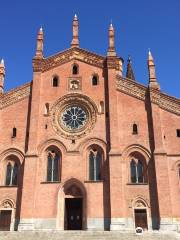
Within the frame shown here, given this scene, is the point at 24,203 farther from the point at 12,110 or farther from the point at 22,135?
the point at 12,110

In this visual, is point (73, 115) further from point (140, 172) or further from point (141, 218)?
point (141, 218)

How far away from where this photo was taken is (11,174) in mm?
30328

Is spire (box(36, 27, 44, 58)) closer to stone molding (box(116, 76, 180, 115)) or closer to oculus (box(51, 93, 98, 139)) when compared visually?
oculus (box(51, 93, 98, 139))

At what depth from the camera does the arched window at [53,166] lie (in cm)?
2958

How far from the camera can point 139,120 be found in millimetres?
30219

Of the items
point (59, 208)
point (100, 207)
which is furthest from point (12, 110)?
point (100, 207)

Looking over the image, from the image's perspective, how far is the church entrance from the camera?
93.9 feet

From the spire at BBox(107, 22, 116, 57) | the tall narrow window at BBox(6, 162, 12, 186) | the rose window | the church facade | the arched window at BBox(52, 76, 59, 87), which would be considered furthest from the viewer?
the arched window at BBox(52, 76, 59, 87)

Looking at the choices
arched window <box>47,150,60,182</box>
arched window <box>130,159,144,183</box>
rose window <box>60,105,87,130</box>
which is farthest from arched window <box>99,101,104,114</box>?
arched window <box>47,150,60,182</box>

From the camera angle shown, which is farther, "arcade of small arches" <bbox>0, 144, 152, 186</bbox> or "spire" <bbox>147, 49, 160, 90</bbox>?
"spire" <bbox>147, 49, 160, 90</bbox>

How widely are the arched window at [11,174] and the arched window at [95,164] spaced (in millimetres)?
6626

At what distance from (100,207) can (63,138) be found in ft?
22.6

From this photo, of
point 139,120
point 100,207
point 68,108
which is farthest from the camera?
point 68,108

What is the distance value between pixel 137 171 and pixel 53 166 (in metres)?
7.27
